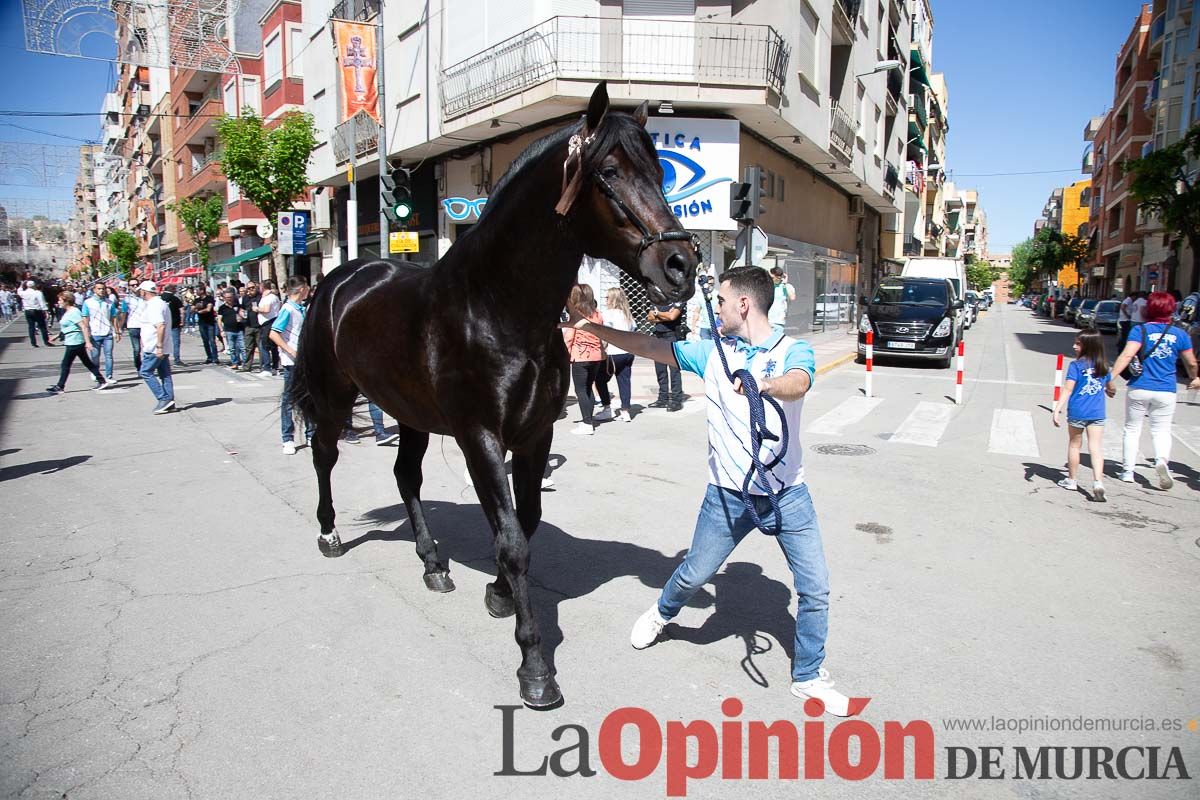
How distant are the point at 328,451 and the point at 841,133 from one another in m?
23.4

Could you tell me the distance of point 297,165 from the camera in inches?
968

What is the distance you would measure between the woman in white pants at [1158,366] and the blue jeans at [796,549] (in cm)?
532

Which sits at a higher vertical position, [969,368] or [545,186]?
[545,186]

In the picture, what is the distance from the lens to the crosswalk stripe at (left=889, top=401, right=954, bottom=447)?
9.08 metres

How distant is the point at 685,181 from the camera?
703 inches

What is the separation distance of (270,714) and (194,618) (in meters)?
1.23

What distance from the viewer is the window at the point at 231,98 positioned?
3660 centimetres

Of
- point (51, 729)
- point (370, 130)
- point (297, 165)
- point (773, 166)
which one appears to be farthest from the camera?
point (297, 165)

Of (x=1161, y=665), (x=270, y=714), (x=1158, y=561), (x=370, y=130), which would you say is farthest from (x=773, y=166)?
(x=270, y=714)

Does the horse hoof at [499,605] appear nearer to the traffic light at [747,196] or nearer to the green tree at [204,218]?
the traffic light at [747,196]

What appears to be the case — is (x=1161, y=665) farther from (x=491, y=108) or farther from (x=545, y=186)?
(x=491, y=108)

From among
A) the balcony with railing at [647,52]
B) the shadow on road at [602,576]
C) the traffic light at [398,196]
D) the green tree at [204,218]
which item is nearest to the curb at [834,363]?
the balcony with railing at [647,52]

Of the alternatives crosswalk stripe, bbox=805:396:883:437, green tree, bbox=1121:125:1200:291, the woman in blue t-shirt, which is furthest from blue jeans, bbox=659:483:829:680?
green tree, bbox=1121:125:1200:291

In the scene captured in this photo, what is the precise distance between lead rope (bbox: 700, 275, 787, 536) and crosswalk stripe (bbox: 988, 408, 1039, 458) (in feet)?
21.8
